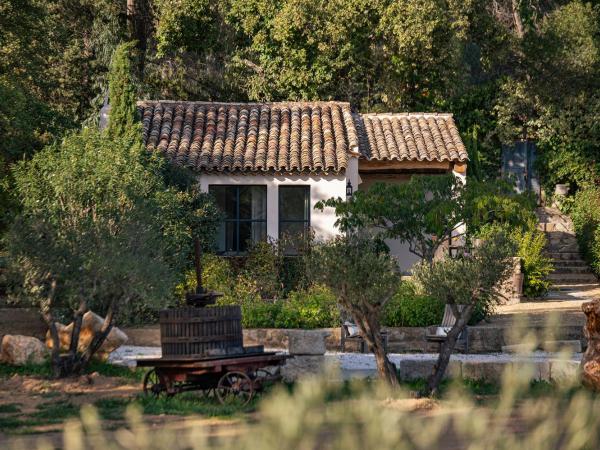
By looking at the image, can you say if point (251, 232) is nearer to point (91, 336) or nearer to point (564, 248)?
point (564, 248)

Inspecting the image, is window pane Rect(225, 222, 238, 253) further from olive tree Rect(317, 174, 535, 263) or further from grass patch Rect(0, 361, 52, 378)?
grass patch Rect(0, 361, 52, 378)

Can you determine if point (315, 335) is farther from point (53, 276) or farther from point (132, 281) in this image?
point (53, 276)

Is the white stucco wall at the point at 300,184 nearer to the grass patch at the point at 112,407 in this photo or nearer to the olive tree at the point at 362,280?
the olive tree at the point at 362,280

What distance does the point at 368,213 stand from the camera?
55.5 ft

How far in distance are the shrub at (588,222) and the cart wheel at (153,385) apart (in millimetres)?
14670

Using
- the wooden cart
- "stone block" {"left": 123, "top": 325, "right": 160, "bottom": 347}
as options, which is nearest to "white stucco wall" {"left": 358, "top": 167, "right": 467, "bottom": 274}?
"stone block" {"left": 123, "top": 325, "right": 160, "bottom": 347}

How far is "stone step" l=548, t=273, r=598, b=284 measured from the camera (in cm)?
2478

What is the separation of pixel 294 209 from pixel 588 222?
8005 millimetres

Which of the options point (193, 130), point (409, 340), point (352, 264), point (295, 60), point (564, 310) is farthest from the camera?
point (295, 60)

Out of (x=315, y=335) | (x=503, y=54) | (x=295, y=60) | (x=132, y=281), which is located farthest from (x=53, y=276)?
(x=503, y=54)

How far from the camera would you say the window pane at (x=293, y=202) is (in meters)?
22.7

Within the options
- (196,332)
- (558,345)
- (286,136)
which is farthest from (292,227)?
(196,332)

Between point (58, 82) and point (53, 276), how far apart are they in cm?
1855

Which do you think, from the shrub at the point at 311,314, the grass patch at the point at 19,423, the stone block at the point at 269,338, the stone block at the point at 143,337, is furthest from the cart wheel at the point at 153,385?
the shrub at the point at 311,314
